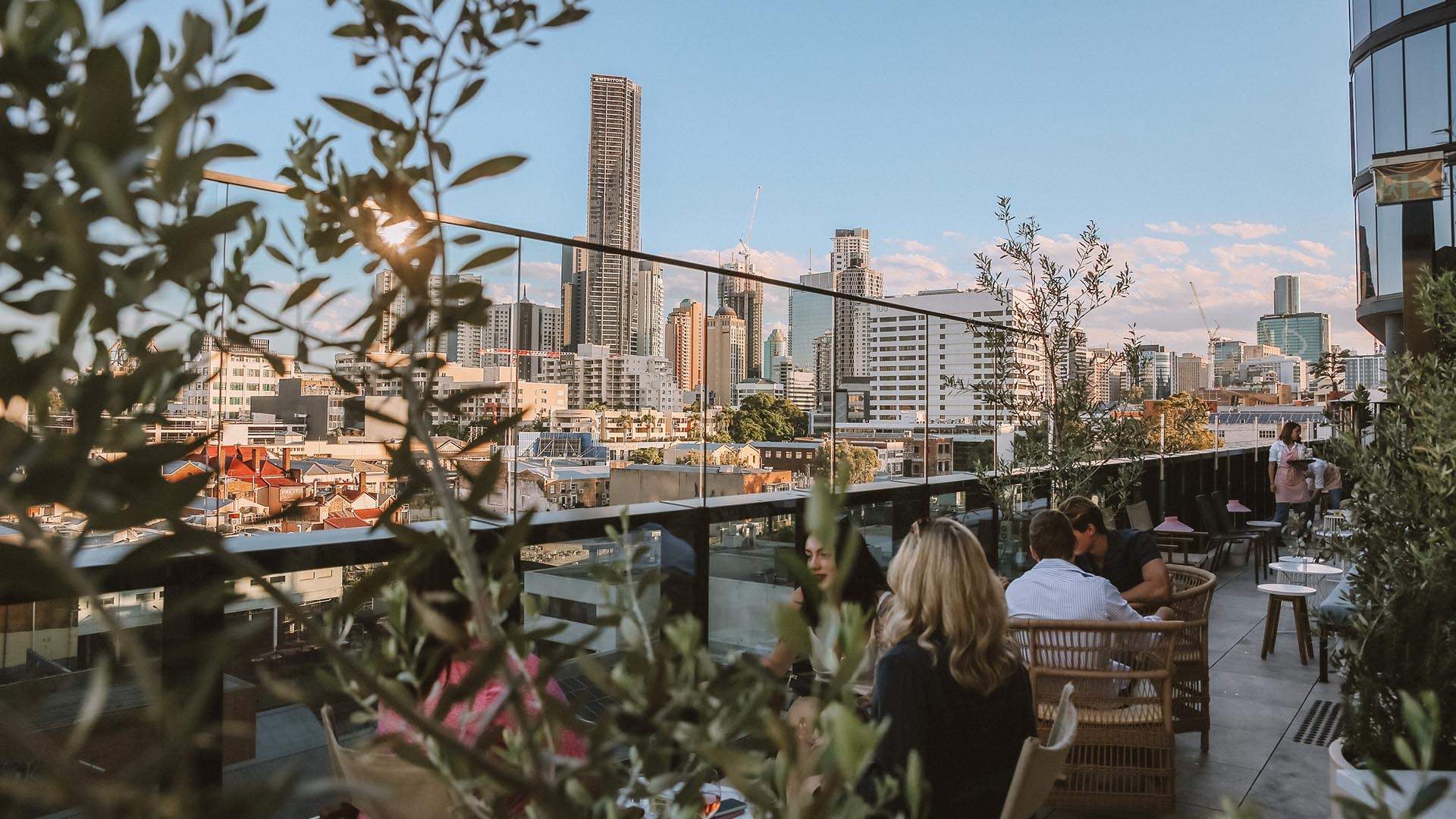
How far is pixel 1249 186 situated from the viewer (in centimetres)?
3206

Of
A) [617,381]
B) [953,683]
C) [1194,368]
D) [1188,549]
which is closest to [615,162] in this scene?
[1194,368]

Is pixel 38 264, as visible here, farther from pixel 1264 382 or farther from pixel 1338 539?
pixel 1264 382

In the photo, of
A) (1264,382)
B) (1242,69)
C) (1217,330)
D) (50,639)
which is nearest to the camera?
(50,639)

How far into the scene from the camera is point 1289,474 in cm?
1027

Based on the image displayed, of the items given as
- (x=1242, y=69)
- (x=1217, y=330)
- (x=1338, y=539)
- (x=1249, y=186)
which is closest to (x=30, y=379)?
(x=1338, y=539)

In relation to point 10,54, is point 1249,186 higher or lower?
higher

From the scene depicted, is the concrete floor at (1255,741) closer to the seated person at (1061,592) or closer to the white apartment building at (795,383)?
the seated person at (1061,592)

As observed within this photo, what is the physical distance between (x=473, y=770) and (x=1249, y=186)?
3761cm

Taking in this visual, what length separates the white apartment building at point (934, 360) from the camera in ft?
18.7

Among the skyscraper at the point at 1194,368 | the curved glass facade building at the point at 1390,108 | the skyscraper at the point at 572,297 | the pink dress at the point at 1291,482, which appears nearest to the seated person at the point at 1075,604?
the skyscraper at the point at 572,297

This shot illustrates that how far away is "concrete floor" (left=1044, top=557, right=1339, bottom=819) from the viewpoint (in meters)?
3.96

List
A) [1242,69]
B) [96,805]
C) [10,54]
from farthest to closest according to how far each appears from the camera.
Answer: [1242,69] → [10,54] → [96,805]

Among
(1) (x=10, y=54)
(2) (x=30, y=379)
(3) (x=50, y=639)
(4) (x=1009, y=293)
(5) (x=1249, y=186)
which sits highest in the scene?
(5) (x=1249, y=186)

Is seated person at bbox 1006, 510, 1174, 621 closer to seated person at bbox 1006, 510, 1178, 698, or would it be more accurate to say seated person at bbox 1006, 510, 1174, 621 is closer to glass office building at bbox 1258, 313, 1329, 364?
seated person at bbox 1006, 510, 1178, 698
